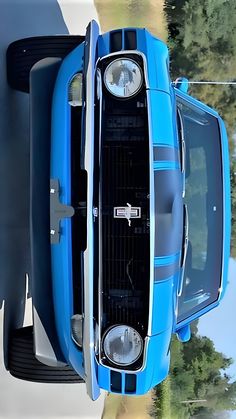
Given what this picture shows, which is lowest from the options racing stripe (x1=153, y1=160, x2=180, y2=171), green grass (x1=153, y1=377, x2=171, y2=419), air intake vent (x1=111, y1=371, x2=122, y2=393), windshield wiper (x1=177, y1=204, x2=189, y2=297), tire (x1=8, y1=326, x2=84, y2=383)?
green grass (x1=153, y1=377, x2=171, y2=419)

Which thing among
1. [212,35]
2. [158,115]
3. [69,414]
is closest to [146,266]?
[158,115]

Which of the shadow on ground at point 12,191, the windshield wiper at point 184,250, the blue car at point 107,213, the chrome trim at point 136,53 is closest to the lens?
the blue car at point 107,213

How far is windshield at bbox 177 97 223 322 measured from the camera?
4039 millimetres

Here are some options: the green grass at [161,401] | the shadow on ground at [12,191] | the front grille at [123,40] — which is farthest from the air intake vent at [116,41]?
the green grass at [161,401]

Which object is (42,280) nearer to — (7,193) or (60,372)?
(60,372)

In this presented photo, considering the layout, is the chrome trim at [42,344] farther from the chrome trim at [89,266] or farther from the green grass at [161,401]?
the green grass at [161,401]

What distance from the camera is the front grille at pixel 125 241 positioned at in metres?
3.35

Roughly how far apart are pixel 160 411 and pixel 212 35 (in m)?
7.62

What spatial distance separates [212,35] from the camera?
465 inches

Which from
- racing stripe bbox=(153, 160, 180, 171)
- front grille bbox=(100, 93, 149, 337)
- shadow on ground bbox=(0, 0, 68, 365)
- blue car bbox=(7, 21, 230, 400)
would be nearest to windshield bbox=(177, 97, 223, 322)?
blue car bbox=(7, 21, 230, 400)

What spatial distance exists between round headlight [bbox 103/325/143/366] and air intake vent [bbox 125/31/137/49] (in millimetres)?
1761

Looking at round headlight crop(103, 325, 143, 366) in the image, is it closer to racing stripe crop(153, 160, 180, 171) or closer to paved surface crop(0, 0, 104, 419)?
racing stripe crop(153, 160, 180, 171)

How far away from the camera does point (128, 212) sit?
3.37m

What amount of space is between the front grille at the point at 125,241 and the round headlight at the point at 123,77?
27cm
